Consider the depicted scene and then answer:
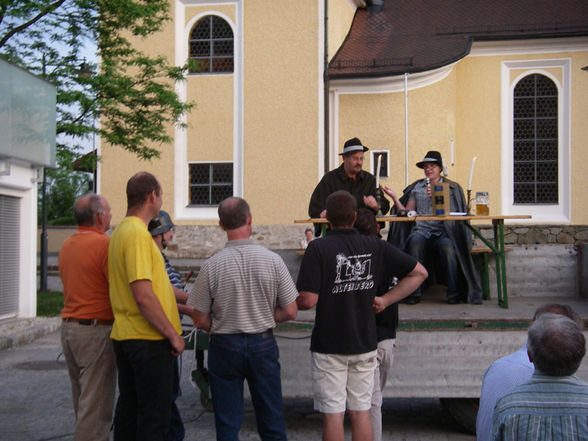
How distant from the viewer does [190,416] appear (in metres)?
7.11

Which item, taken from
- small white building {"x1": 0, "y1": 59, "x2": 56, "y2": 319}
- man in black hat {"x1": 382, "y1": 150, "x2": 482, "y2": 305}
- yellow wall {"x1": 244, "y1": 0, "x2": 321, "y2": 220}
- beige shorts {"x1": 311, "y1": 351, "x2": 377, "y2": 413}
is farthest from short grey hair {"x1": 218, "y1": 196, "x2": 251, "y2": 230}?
yellow wall {"x1": 244, "y1": 0, "x2": 321, "y2": 220}

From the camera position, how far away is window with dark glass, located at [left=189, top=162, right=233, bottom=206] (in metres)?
22.8

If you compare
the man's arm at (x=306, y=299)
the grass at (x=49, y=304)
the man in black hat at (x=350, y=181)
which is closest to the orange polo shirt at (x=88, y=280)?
the man's arm at (x=306, y=299)

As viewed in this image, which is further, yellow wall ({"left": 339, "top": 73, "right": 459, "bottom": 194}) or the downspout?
the downspout

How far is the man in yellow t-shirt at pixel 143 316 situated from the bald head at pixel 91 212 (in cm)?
49

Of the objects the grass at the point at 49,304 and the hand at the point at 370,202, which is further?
the grass at the point at 49,304

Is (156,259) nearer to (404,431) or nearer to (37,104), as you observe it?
(404,431)

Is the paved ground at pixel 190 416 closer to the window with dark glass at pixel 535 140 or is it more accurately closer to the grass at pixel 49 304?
the grass at pixel 49 304

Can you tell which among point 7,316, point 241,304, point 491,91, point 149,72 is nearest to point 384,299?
point 241,304

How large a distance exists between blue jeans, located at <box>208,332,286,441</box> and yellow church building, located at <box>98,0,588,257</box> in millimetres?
17199

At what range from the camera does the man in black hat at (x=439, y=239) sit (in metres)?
7.22

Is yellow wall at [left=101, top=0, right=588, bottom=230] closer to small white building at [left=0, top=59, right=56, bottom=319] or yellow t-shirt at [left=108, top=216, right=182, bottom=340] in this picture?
small white building at [left=0, top=59, right=56, bottom=319]

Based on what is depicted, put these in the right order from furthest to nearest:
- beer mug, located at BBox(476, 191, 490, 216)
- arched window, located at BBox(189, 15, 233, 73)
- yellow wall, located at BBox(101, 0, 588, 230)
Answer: arched window, located at BBox(189, 15, 233, 73), yellow wall, located at BBox(101, 0, 588, 230), beer mug, located at BBox(476, 191, 490, 216)

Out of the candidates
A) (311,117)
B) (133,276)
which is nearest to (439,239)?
(133,276)
